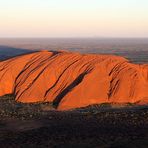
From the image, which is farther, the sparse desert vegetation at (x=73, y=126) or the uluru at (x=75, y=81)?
the uluru at (x=75, y=81)

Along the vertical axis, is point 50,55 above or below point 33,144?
above

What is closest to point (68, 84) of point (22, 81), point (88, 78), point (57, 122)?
point (88, 78)

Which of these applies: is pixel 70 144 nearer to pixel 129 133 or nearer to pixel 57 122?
pixel 129 133

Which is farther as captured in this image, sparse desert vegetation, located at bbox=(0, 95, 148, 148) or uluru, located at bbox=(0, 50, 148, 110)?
uluru, located at bbox=(0, 50, 148, 110)

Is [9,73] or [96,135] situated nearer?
[96,135]

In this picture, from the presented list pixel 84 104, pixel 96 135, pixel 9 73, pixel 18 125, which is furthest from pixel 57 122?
pixel 9 73

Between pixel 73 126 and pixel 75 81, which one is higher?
pixel 75 81

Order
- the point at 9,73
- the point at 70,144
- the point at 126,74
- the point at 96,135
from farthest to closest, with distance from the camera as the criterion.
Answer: the point at 9,73 < the point at 126,74 < the point at 96,135 < the point at 70,144

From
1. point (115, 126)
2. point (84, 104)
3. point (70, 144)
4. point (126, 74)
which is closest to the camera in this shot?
point (70, 144)
